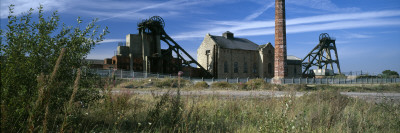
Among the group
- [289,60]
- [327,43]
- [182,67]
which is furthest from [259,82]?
[327,43]

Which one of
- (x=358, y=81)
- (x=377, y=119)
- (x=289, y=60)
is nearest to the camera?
(x=377, y=119)

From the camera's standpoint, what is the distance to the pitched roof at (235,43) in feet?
130

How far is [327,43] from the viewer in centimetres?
5284

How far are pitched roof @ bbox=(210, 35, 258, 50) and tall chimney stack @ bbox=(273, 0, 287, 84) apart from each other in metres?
12.0

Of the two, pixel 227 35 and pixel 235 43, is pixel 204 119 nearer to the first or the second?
pixel 235 43

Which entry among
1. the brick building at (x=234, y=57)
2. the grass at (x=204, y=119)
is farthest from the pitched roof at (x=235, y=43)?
the grass at (x=204, y=119)

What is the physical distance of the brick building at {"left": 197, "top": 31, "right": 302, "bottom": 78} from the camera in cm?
3816

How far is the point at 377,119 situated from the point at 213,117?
3.85 m

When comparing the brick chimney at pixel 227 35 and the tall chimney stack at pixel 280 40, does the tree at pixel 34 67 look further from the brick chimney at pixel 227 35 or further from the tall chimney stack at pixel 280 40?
the brick chimney at pixel 227 35

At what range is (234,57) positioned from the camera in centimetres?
4006

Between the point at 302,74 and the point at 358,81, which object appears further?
the point at 302,74

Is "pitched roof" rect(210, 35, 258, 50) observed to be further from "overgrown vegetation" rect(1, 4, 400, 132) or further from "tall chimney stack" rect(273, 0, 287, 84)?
"overgrown vegetation" rect(1, 4, 400, 132)

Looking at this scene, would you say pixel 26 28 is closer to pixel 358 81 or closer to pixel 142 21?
pixel 142 21

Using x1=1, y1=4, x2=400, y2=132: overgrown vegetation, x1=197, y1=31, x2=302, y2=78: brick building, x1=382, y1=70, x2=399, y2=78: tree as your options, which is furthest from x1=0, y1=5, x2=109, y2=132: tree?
x1=382, y1=70, x2=399, y2=78: tree
